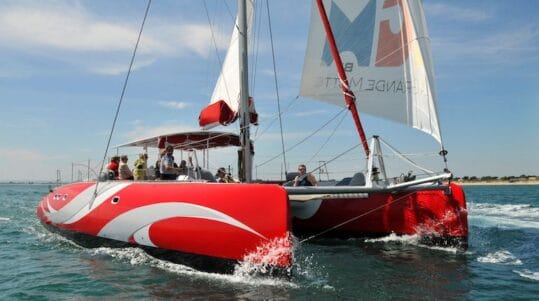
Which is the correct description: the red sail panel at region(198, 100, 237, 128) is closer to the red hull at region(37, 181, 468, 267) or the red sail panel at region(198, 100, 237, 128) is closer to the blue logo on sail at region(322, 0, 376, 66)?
the red hull at region(37, 181, 468, 267)

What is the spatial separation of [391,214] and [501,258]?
2.38 m

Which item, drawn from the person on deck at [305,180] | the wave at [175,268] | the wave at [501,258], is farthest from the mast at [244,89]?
the wave at [501,258]

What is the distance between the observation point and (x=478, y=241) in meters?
11.5

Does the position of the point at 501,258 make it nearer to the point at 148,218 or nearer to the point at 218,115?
the point at 218,115

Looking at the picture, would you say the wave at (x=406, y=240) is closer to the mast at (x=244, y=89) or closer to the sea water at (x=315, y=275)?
the sea water at (x=315, y=275)

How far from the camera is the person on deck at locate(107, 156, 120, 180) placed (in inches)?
444

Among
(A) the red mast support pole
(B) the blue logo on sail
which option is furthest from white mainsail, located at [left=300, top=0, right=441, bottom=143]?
(A) the red mast support pole

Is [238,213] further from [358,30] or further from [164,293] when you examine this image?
[358,30]

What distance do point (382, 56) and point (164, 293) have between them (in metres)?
7.08

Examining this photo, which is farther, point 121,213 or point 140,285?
point 121,213

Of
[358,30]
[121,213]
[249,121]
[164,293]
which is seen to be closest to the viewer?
[164,293]

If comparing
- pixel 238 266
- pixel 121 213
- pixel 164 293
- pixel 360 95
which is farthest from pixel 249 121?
pixel 164 293

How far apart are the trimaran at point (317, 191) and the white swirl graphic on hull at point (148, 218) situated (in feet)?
0.06

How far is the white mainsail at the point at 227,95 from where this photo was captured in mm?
10664
